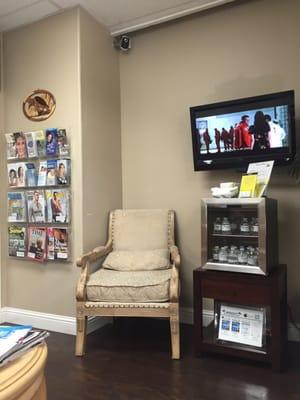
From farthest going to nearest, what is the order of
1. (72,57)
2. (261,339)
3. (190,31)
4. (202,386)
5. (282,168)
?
(190,31), (72,57), (282,168), (261,339), (202,386)

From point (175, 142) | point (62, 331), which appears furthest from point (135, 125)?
point (62, 331)

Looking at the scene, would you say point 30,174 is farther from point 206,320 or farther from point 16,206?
point 206,320

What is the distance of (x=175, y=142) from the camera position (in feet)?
9.95

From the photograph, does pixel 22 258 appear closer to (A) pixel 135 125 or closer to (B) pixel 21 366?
(A) pixel 135 125

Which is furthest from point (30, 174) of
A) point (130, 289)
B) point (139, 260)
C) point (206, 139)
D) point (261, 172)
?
point (261, 172)

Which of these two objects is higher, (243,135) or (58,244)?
(243,135)

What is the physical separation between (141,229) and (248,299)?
1134 mm

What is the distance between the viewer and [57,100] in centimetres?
289

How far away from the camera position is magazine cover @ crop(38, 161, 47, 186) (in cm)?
289

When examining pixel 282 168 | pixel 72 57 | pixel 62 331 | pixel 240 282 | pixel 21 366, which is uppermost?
pixel 72 57

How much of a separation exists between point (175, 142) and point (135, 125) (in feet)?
1.48

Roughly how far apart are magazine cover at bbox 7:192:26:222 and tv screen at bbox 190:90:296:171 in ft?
5.08

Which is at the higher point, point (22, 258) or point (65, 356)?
point (22, 258)

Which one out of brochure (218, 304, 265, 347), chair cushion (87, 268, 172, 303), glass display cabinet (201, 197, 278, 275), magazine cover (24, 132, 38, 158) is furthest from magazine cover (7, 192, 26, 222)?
brochure (218, 304, 265, 347)
